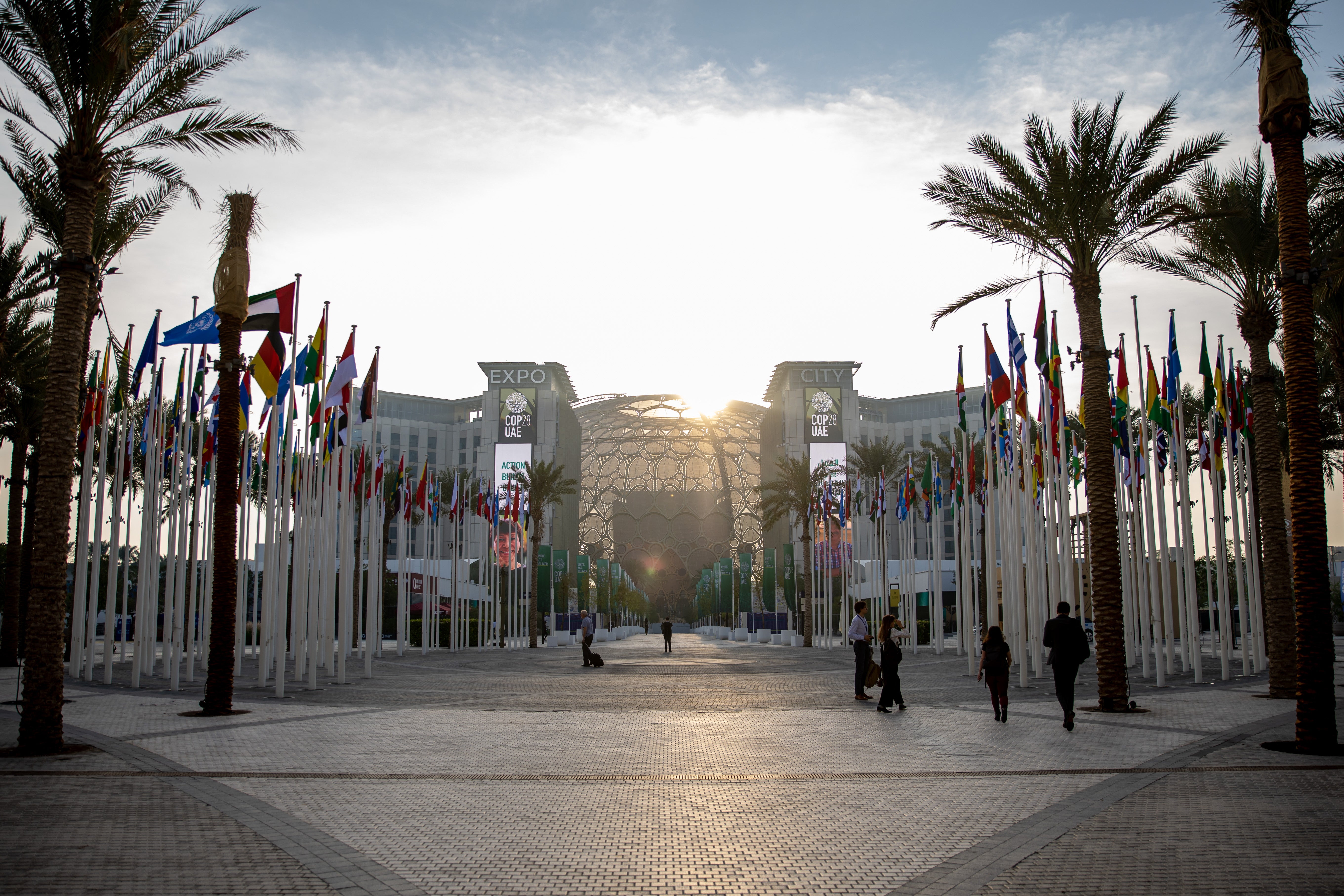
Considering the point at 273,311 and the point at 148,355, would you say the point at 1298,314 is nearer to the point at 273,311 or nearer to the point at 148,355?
the point at 273,311

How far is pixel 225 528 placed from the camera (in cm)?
1465

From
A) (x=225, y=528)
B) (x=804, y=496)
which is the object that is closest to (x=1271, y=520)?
(x=225, y=528)

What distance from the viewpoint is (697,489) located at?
126 metres

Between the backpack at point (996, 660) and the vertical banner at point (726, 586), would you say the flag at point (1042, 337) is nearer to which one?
the backpack at point (996, 660)

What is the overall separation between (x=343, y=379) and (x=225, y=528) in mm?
6220

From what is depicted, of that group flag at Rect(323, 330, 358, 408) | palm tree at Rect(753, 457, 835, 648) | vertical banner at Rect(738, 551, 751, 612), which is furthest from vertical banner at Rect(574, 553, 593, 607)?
flag at Rect(323, 330, 358, 408)

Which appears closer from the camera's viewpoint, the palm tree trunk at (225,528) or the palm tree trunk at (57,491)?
the palm tree trunk at (57,491)

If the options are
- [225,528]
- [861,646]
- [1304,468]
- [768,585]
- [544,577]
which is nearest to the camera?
[1304,468]

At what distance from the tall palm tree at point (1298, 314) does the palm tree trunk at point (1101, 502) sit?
4.10 metres

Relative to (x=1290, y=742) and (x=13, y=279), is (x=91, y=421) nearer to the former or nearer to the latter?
(x=13, y=279)

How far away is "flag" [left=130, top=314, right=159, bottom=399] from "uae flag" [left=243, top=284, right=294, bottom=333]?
3.71 m

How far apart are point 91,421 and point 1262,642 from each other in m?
25.8

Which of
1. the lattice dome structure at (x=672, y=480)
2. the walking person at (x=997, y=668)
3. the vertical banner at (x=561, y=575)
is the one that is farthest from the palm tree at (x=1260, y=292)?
the lattice dome structure at (x=672, y=480)

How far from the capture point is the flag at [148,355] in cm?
1984
